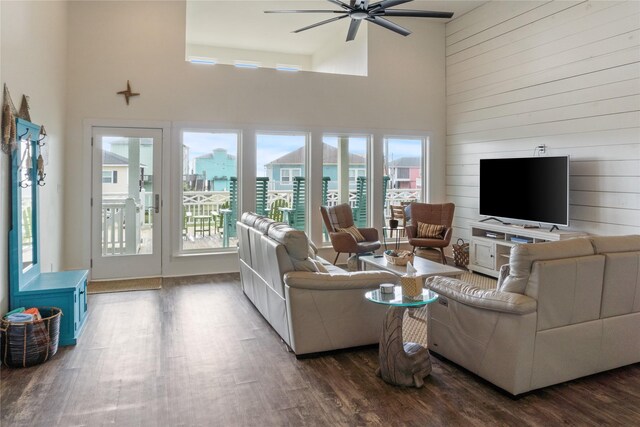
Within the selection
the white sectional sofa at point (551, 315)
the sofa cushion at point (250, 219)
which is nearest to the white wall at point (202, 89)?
the sofa cushion at point (250, 219)

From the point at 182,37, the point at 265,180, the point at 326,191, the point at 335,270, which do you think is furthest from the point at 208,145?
the point at 335,270

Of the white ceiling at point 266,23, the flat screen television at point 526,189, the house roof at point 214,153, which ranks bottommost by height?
the flat screen television at point 526,189

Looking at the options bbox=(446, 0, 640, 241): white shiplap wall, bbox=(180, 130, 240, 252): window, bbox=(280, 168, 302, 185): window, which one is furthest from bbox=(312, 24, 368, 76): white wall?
bbox=(180, 130, 240, 252): window

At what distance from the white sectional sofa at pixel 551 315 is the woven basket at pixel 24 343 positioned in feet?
9.25

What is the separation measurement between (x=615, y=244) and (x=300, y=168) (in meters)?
4.52

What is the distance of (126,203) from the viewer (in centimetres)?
570

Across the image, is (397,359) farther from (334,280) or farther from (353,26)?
(353,26)

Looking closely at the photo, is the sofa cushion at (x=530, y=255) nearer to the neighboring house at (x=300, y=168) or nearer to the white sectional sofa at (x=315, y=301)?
the white sectional sofa at (x=315, y=301)

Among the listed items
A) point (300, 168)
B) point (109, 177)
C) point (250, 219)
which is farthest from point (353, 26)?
point (109, 177)

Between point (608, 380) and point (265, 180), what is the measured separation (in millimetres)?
4753

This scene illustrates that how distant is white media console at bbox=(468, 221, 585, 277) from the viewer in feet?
16.7

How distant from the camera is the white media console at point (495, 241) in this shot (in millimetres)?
5082

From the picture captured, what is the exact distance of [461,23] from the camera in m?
6.71

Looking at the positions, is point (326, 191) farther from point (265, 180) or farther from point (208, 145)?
point (208, 145)
